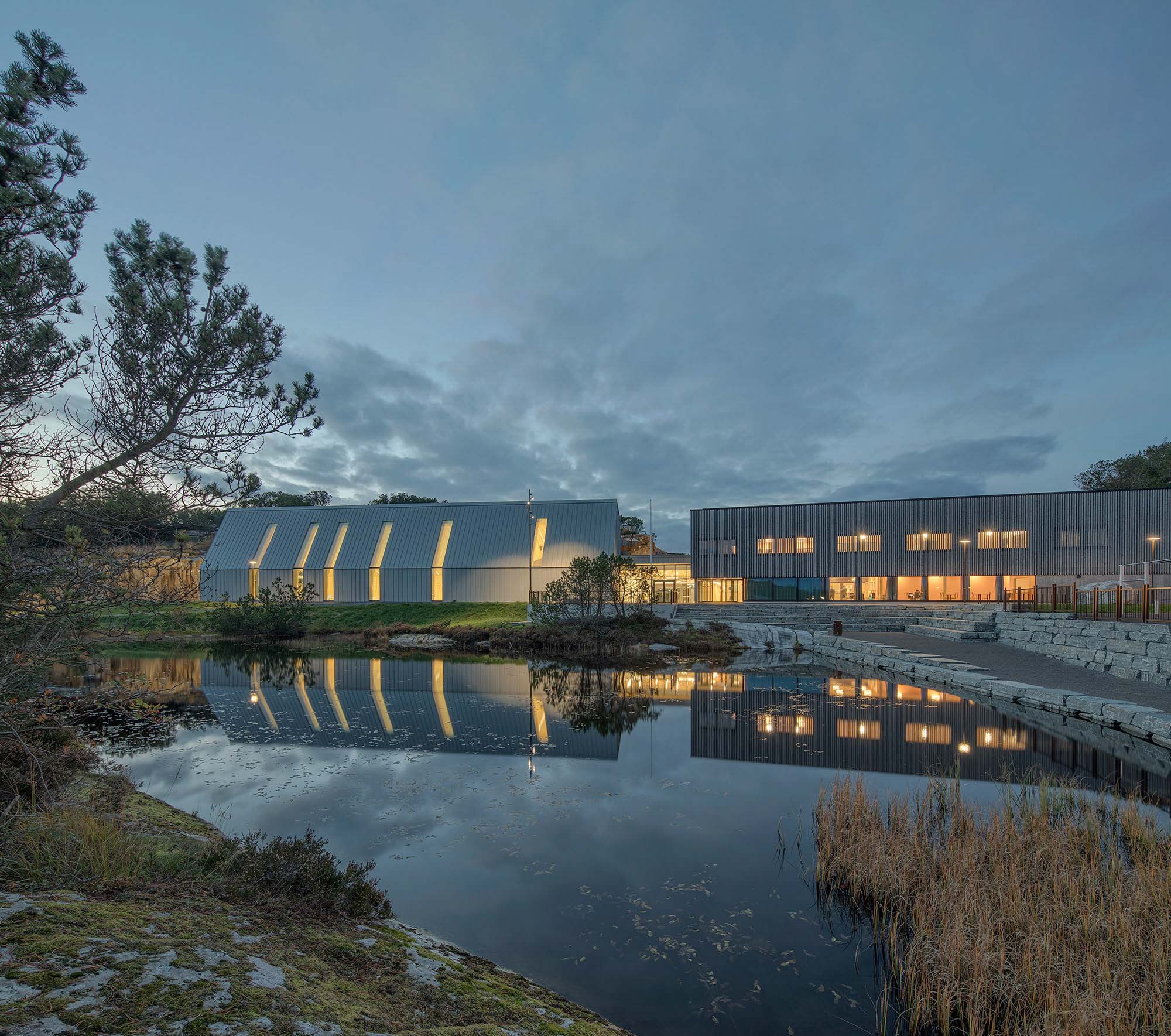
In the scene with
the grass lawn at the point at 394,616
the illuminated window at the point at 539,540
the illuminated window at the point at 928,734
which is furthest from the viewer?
the illuminated window at the point at 539,540

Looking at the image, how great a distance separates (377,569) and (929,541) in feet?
107

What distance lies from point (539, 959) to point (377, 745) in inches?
269

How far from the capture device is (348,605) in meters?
34.6

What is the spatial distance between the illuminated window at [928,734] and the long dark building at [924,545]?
27760 mm

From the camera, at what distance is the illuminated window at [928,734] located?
10.1 meters

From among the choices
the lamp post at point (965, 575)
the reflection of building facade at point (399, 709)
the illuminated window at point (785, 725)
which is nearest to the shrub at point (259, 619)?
the reflection of building facade at point (399, 709)

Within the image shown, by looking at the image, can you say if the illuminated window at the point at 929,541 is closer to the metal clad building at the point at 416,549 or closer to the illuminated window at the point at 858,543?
the illuminated window at the point at 858,543

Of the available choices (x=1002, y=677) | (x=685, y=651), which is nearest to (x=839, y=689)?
(x=1002, y=677)

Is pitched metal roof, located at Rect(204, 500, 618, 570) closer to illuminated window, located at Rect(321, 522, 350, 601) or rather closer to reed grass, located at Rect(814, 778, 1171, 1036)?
illuminated window, located at Rect(321, 522, 350, 601)

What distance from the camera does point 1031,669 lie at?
1583 cm

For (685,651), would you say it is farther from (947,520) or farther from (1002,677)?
(947,520)

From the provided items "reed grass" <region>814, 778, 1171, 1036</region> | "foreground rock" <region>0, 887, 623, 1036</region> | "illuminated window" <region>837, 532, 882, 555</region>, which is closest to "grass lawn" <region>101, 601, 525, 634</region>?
"illuminated window" <region>837, 532, 882, 555</region>

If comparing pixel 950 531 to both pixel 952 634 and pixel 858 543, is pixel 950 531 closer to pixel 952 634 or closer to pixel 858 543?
pixel 858 543

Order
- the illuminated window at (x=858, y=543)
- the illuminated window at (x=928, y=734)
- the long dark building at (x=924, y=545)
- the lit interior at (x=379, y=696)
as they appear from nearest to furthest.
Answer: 1. the illuminated window at (x=928, y=734)
2. the lit interior at (x=379, y=696)
3. the long dark building at (x=924, y=545)
4. the illuminated window at (x=858, y=543)
